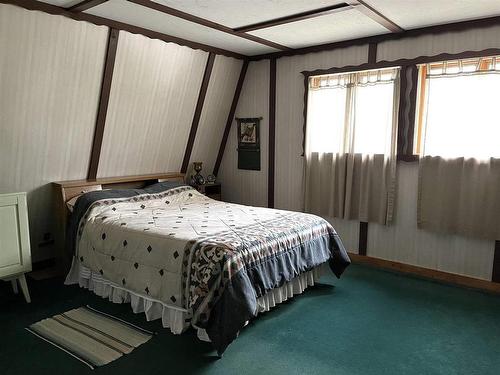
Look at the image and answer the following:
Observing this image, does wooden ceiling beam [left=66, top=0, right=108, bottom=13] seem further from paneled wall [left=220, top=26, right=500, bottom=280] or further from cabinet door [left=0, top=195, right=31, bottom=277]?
paneled wall [left=220, top=26, right=500, bottom=280]

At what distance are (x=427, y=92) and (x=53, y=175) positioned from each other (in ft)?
11.8

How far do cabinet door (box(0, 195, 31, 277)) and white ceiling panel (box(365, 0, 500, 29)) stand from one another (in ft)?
10.2

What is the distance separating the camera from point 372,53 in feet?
13.1

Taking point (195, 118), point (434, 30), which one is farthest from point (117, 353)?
point (434, 30)

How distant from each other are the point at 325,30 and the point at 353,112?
883mm

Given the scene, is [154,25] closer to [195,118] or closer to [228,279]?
[195,118]

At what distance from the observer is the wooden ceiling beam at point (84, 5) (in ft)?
9.31

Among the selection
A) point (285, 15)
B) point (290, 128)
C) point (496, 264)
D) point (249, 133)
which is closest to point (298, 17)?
point (285, 15)

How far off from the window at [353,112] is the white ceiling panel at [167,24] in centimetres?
87

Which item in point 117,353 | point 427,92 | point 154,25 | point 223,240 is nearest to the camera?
point 117,353

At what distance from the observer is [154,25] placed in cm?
347

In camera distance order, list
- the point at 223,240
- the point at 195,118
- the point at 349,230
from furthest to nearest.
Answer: the point at 195,118
the point at 349,230
the point at 223,240

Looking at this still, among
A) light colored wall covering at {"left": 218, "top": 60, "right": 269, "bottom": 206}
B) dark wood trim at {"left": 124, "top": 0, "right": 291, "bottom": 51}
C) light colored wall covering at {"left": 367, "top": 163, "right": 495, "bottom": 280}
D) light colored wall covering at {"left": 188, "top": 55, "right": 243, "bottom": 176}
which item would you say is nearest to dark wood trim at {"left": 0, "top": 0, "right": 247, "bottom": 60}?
light colored wall covering at {"left": 188, "top": 55, "right": 243, "bottom": 176}

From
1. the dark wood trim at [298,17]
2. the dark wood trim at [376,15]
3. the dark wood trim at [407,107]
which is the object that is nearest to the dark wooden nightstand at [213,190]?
the dark wood trim at [298,17]
